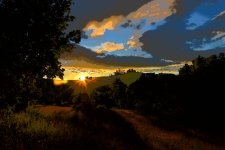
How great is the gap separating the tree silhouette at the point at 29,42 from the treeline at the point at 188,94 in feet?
42.5

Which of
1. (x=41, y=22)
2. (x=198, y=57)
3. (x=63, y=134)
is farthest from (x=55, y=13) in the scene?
(x=198, y=57)

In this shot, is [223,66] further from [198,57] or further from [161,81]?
[161,81]

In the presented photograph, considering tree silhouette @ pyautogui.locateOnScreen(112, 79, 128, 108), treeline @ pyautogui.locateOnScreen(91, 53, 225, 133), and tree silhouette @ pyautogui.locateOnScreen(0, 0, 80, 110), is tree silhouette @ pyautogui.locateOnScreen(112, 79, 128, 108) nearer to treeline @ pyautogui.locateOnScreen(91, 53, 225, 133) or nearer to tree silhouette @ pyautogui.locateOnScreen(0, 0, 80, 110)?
treeline @ pyautogui.locateOnScreen(91, 53, 225, 133)

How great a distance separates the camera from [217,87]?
57.6 m

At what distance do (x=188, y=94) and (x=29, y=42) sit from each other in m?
42.4

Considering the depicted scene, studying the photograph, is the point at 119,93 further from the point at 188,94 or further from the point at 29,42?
the point at 29,42

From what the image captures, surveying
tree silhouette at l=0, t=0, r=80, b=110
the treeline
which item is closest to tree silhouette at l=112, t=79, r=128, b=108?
the treeline

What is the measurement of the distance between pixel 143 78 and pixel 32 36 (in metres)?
84.8

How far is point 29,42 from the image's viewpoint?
23453mm

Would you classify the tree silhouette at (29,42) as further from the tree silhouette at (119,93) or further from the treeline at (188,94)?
the tree silhouette at (119,93)

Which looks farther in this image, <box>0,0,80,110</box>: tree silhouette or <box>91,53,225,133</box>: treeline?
<box>91,53,225,133</box>: treeline

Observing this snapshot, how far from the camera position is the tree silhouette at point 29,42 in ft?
73.7

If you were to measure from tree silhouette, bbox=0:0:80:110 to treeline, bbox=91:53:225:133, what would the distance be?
13.0 meters

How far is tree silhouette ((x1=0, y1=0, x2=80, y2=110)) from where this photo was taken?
22.5 m
